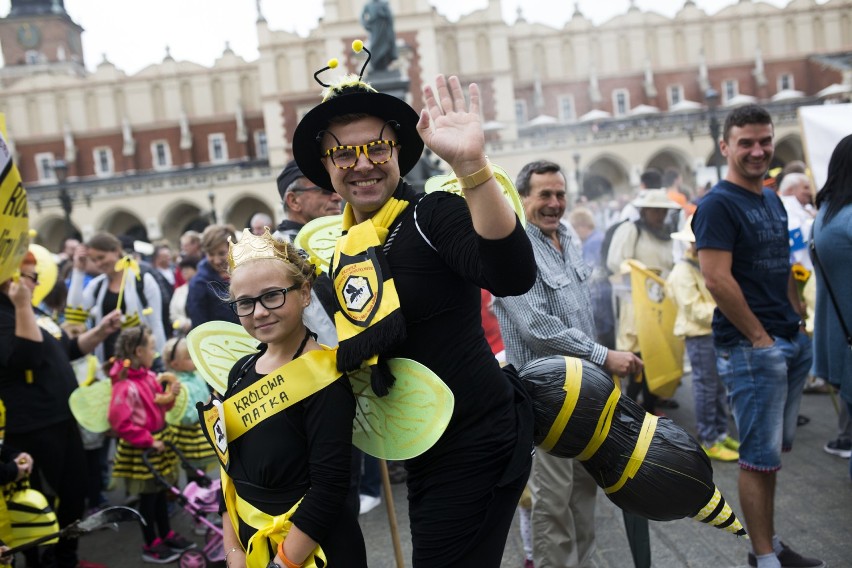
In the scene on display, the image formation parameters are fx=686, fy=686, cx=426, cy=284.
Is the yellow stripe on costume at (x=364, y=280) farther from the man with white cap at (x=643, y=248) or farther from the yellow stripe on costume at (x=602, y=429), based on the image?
the man with white cap at (x=643, y=248)

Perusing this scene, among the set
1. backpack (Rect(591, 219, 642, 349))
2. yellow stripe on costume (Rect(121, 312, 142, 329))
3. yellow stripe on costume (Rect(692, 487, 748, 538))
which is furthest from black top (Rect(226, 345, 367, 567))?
backpack (Rect(591, 219, 642, 349))

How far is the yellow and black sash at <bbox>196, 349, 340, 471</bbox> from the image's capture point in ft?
6.35

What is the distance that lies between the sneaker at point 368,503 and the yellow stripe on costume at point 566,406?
2.63m

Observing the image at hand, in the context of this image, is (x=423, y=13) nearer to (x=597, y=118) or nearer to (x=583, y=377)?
(x=597, y=118)

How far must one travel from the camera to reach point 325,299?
299 centimetres

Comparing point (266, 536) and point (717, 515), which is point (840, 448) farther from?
point (266, 536)

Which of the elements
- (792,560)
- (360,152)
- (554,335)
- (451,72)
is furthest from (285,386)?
(451,72)

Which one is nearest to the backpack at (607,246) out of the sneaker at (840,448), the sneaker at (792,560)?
the sneaker at (840,448)

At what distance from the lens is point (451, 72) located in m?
40.8

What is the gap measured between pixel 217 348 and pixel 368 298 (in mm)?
809

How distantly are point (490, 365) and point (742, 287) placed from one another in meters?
1.74

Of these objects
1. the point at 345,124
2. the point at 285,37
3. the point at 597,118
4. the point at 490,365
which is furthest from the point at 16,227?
the point at 285,37

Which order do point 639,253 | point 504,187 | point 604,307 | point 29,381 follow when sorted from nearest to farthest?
point 504,187
point 29,381
point 639,253
point 604,307

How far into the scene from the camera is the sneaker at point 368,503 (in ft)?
14.8
